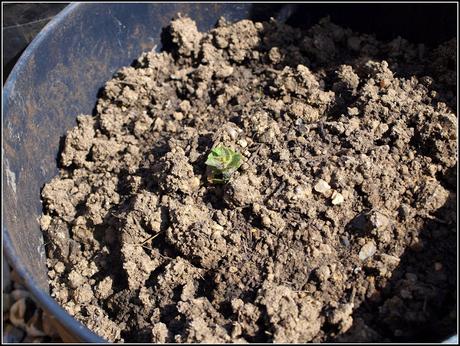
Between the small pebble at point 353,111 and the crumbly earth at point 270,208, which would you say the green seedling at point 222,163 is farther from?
the small pebble at point 353,111

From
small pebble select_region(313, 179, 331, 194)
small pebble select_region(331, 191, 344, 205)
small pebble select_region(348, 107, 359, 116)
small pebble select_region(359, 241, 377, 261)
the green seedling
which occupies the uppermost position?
small pebble select_region(348, 107, 359, 116)

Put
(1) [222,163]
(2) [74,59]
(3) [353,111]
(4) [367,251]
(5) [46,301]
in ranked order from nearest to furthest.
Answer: (5) [46,301]
(4) [367,251]
(1) [222,163]
(3) [353,111]
(2) [74,59]

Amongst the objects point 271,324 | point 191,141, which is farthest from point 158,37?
point 271,324

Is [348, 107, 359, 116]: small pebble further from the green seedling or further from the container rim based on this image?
the container rim

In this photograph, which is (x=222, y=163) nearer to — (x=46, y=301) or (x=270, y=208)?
(x=270, y=208)

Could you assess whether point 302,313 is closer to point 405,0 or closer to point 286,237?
point 286,237

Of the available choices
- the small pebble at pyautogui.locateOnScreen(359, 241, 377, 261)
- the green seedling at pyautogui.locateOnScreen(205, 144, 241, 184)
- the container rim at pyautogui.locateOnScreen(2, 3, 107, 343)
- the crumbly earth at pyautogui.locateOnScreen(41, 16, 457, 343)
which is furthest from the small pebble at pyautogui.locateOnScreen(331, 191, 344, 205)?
the container rim at pyautogui.locateOnScreen(2, 3, 107, 343)

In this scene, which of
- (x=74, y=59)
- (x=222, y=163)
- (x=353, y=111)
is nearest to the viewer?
(x=222, y=163)

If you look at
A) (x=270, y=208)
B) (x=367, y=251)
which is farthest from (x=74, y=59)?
(x=367, y=251)
